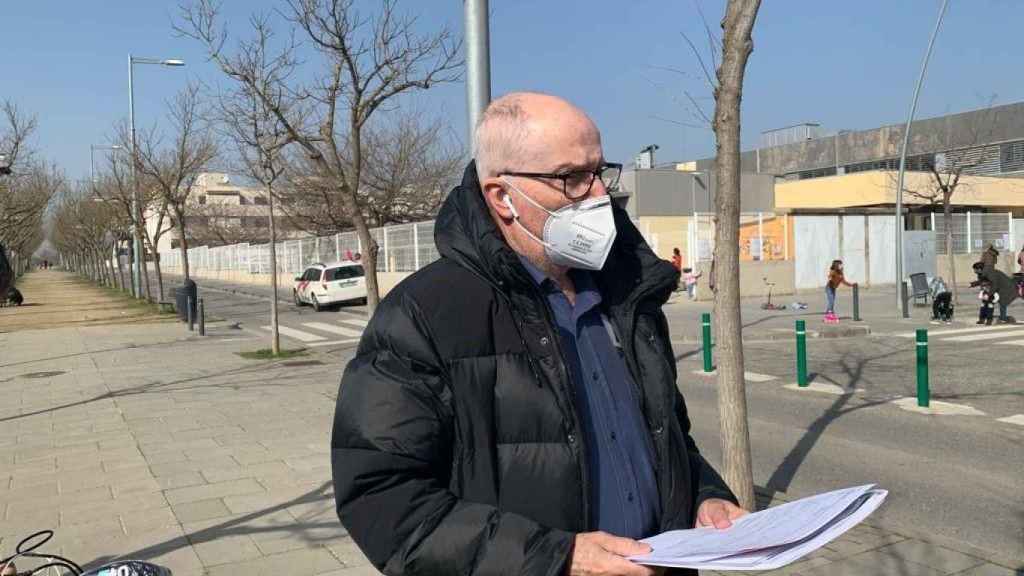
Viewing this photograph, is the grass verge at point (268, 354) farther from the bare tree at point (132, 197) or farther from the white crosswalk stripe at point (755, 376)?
the bare tree at point (132, 197)

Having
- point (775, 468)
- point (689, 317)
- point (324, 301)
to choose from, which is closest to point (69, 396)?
point (775, 468)

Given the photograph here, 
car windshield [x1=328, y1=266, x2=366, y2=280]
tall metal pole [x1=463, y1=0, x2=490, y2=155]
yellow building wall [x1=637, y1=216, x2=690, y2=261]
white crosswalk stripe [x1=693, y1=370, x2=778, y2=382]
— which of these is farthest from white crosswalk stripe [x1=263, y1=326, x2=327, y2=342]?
tall metal pole [x1=463, y1=0, x2=490, y2=155]

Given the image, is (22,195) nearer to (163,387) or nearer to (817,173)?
(163,387)

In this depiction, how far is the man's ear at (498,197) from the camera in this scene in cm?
203

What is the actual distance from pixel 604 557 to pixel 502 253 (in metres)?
0.68

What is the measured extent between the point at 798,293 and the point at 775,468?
2365 centimetres

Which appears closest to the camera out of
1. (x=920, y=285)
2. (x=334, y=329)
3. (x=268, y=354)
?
(x=268, y=354)

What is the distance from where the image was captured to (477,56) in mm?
5008

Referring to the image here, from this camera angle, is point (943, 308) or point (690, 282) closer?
point (943, 308)

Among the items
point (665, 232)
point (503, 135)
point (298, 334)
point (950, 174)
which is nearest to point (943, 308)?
point (950, 174)

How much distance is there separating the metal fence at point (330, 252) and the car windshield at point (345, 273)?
130 centimetres

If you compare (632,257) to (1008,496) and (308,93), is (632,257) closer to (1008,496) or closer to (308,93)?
(1008,496)

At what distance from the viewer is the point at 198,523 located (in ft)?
17.4

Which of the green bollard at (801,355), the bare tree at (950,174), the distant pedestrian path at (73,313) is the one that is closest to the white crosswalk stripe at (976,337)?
the bare tree at (950,174)
